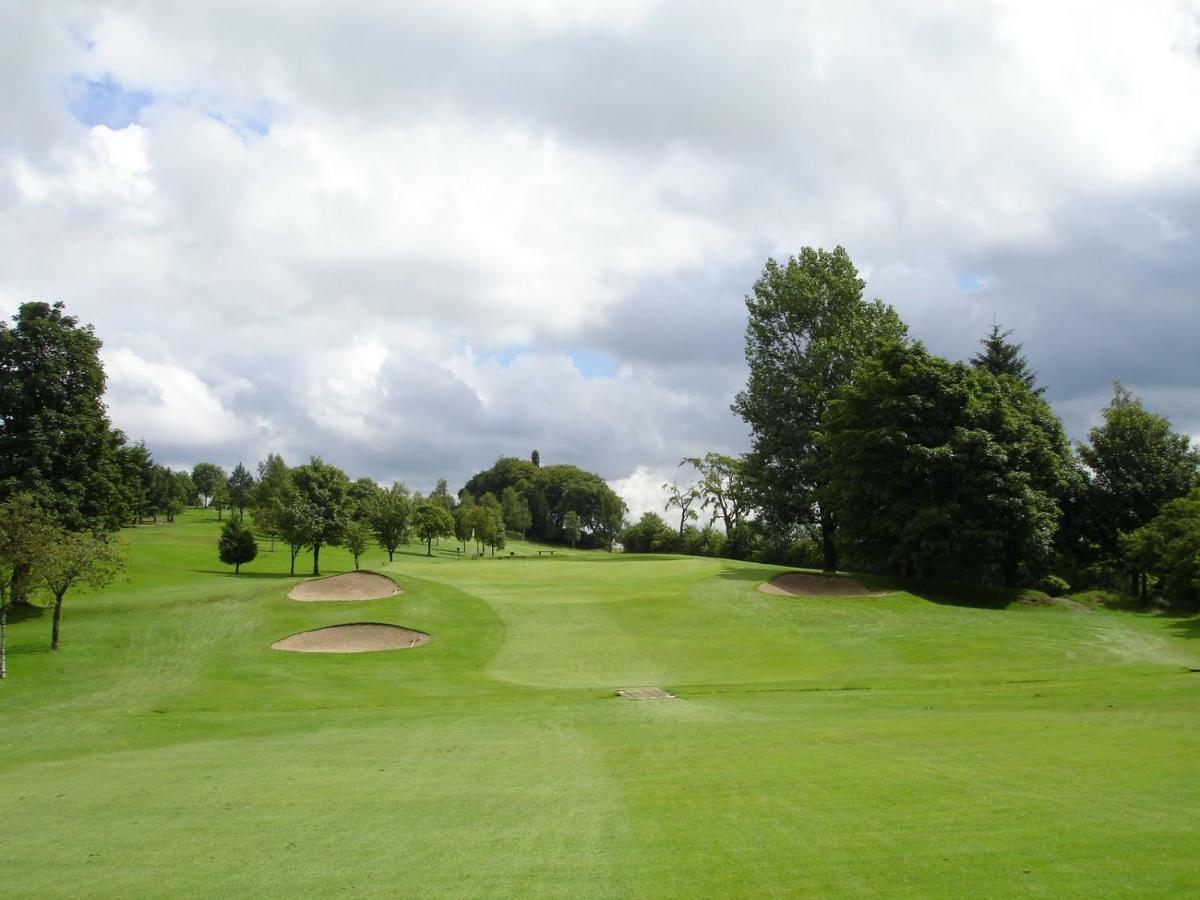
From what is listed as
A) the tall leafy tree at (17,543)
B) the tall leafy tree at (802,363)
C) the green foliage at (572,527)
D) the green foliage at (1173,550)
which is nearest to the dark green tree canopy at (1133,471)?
the green foliage at (1173,550)

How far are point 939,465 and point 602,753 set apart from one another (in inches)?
1380

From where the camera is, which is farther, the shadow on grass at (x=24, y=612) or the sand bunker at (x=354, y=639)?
the shadow on grass at (x=24, y=612)

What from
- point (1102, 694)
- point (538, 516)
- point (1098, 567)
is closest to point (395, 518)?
point (1098, 567)

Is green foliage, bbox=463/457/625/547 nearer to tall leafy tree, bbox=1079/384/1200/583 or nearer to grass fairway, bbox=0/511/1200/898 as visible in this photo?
tall leafy tree, bbox=1079/384/1200/583

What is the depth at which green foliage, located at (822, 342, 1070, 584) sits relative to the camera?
145 ft

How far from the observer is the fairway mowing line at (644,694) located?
80.3 feet

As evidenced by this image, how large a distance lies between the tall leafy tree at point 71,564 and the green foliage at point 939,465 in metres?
36.5

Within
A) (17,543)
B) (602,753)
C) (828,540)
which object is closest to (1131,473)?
(828,540)

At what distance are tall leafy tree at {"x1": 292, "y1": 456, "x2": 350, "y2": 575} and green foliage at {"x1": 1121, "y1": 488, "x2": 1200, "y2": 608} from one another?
5280 centimetres

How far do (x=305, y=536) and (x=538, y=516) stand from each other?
95708 mm

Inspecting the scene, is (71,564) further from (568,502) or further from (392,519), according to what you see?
(568,502)

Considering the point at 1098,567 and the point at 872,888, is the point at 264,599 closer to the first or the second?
the point at 872,888

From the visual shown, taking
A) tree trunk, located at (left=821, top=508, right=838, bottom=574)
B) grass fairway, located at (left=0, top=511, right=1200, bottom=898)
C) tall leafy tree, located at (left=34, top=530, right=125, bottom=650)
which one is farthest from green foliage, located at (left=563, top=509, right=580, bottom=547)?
tall leafy tree, located at (left=34, top=530, right=125, bottom=650)

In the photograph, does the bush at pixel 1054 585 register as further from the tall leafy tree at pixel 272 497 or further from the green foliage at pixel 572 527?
the green foliage at pixel 572 527
